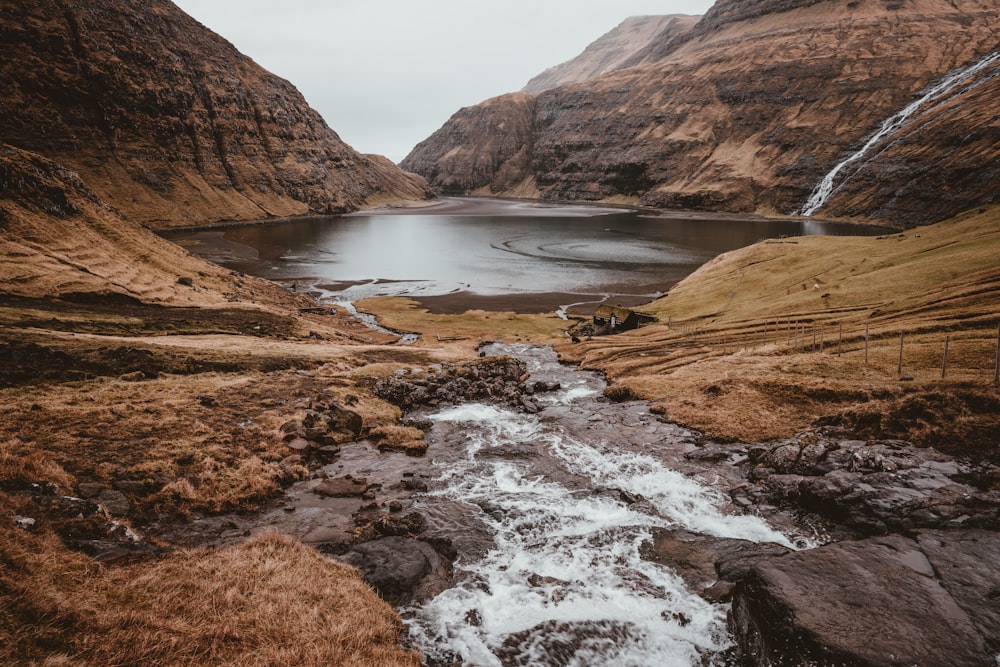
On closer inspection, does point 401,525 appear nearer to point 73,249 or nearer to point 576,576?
point 576,576

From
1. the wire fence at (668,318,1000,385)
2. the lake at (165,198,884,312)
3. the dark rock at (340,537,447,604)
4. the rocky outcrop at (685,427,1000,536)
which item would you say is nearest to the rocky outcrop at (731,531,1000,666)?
the rocky outcrop at (685,427,1000,536)

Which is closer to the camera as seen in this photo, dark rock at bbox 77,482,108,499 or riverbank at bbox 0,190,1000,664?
riverbank at bbox 0,190,1000,664

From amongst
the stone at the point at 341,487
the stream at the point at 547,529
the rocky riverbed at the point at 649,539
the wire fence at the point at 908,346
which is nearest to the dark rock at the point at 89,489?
the rocky riverbed at the point at 649,539

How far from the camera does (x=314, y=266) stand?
135 metres

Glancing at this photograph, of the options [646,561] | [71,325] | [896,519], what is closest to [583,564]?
[646,561]

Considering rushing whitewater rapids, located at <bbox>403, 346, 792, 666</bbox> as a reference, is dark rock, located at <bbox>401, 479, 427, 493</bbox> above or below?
below

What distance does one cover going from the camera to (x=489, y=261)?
14300 cm

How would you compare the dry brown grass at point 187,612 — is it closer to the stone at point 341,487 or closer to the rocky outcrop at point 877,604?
the stone at point 341,487

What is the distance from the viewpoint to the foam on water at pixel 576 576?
1460 centimetres

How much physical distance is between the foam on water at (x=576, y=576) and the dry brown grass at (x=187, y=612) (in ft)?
7.71

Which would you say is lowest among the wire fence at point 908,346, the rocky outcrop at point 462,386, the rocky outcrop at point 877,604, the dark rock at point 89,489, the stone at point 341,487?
the rocky outcrop at point 462,386

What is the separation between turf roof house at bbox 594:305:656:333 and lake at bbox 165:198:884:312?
19.1 meters

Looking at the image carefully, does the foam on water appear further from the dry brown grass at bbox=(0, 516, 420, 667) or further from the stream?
the dry brown grass at bbox=(0, 516, 420, 667)

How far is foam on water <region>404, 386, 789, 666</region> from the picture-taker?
47.9ft
